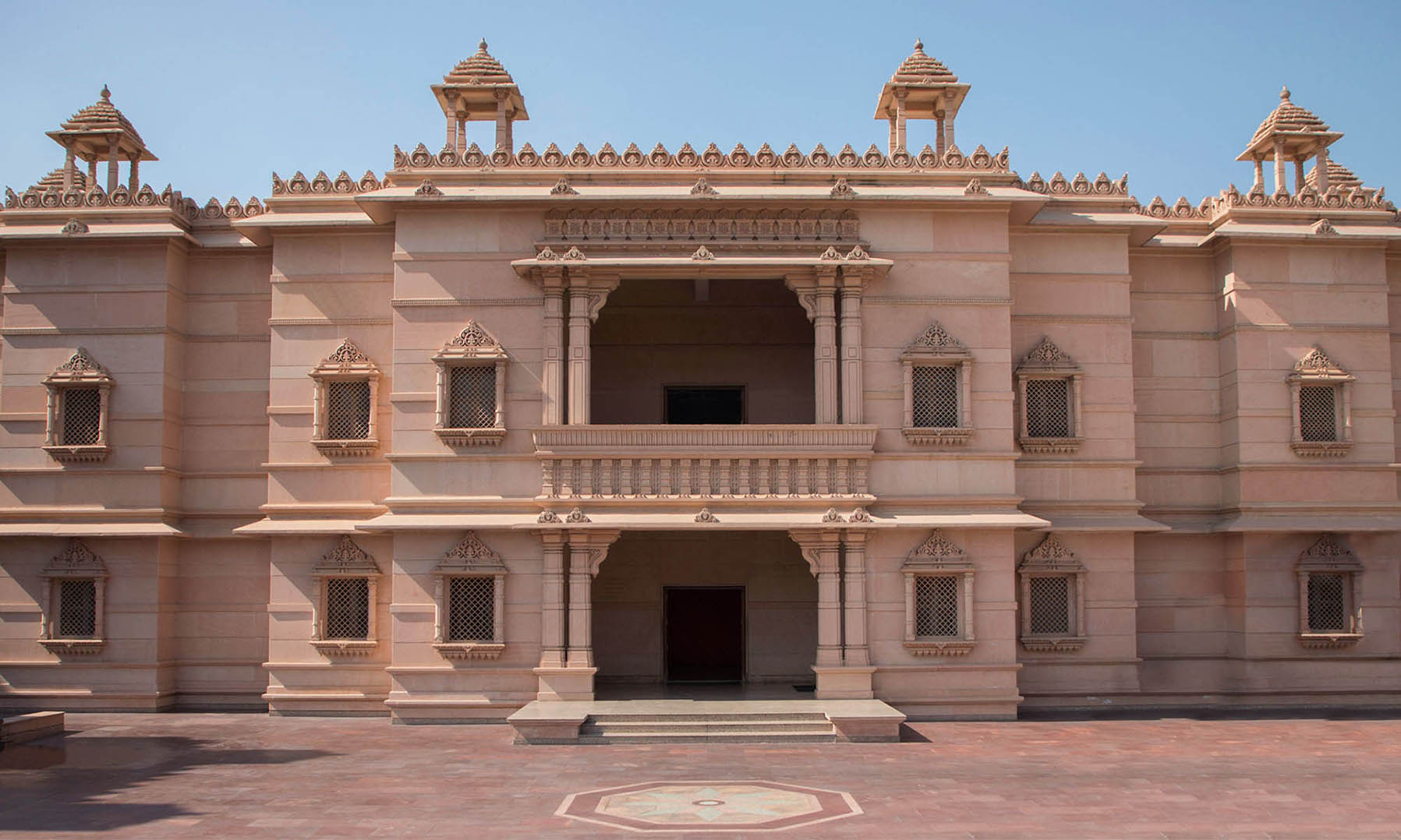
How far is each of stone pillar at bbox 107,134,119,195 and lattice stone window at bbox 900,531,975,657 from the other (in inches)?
590

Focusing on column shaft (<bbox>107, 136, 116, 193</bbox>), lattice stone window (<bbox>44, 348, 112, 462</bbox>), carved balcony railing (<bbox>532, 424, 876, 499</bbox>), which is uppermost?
column shaft (<bbox>107, 136, 116, 193</bbox>)

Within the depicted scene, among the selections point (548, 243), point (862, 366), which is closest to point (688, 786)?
point (862, 366)

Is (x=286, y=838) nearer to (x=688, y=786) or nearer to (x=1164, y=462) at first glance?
(x=688, y=786)

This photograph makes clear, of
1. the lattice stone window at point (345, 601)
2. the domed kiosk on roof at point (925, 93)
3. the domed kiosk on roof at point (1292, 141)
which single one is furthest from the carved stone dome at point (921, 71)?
the lattice stone window at point (345, 601)

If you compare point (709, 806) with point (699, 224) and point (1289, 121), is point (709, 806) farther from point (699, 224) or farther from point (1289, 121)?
point (1289, 121)

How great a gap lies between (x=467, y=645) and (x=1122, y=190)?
1298cm

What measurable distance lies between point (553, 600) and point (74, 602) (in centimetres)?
821

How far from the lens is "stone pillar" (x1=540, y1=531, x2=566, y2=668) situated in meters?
18.2

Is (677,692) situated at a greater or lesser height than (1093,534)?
lesser

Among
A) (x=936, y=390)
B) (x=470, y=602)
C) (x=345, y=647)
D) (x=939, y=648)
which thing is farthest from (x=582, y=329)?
(x=939, y=648)

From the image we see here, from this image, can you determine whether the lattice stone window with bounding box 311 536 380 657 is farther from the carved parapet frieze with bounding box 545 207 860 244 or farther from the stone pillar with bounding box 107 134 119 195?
the stone pillar with bounding box 107 134 119 195

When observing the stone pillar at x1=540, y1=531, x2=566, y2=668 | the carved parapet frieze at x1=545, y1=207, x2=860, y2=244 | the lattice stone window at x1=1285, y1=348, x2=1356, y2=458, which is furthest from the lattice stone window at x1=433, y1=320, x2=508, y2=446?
the lattice stone window at x1=1285, y1=348, x2=1356, y2=458

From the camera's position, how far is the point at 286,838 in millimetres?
11023

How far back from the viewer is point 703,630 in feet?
71.1
